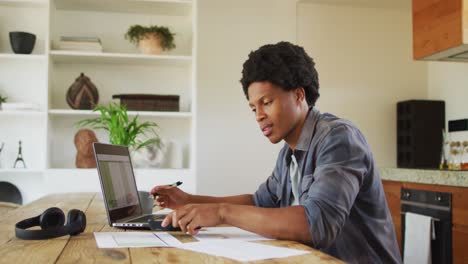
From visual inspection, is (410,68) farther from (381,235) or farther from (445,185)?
(381,235)

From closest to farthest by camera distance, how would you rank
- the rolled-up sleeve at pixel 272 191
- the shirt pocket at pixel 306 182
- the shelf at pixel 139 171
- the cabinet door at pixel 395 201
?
the shirt pocket at pixel 306 182
the rolled-up sleeve at pixel 272 191
the cabinet door at pixel 395 201
the shelf at pixel 139 171

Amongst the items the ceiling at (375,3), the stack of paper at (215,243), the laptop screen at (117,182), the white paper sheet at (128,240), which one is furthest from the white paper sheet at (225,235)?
the ceiling at (375,3)

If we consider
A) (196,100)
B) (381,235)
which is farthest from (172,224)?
(196,100)

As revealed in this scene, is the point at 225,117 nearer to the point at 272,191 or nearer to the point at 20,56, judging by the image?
the point at 20,56

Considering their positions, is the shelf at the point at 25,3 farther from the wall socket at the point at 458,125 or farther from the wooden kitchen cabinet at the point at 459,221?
the wall socket at the point at 458,125

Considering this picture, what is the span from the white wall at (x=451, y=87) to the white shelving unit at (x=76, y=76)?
186cm

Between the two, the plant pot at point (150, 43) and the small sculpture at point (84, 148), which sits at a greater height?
the plant pot at point (150, 43)

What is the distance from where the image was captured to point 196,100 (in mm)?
3691

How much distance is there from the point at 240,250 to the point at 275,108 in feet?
1.90

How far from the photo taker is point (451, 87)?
3.94 m

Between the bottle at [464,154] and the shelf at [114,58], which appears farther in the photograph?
the shelf at [114,58]

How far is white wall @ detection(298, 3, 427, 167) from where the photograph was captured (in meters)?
Answer: 4.04

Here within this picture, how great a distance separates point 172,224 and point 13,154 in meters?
2.74

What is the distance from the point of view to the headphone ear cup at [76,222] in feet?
4.32
